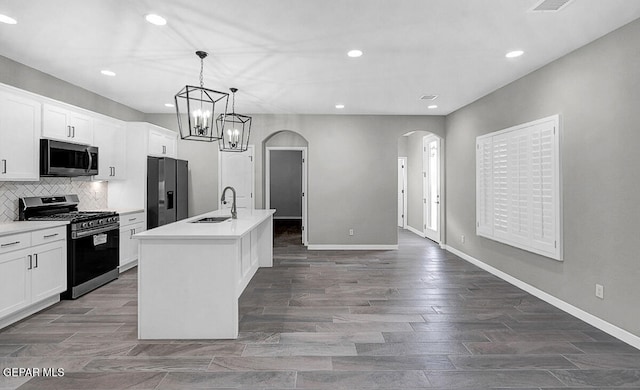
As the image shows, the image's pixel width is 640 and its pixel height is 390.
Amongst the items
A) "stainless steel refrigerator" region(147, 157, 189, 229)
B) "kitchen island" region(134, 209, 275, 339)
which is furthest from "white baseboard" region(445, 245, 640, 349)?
"stainless steel refrigerator" region(147, 157, 189, 229)

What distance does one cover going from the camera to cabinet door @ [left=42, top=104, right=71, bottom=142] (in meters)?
3.85

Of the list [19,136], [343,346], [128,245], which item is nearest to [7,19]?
[19,136]

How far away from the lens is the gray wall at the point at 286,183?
12297mm

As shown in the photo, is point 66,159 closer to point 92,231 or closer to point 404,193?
point 92,231

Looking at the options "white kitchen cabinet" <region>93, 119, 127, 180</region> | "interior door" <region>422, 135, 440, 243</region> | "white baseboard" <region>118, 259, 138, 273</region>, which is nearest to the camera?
"white kitchen cabinet" <region>93, 119, 127, 180</region>

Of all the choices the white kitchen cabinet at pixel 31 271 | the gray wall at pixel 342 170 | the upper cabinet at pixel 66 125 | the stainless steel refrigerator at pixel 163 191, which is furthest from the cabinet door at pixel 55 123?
the gray wall at pixel 342 170

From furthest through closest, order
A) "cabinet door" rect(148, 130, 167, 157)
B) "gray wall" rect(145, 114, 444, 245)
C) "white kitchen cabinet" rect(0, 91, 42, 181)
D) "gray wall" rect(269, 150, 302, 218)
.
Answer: "gray wall" rect(269, 150, 302, 218), "gray wall" rect(145, 114, 444, 245), "cabinet door" rect(148, 130, 167, 157), "white kitchen cabinet" rect(0, 91, 42, 181)

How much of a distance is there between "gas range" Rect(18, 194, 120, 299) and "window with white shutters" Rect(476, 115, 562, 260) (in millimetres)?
5097

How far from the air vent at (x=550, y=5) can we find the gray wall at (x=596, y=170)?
77 centimetres

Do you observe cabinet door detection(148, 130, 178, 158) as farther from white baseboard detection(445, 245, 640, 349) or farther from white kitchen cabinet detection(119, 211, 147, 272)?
white baseboard detection(445, 245, 640, 349)

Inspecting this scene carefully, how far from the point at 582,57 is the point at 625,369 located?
273cm

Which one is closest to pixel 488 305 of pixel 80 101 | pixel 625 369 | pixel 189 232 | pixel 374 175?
pixel 625 369

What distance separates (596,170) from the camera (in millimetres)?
3229

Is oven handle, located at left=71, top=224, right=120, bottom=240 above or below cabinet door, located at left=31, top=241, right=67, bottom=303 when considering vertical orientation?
above
